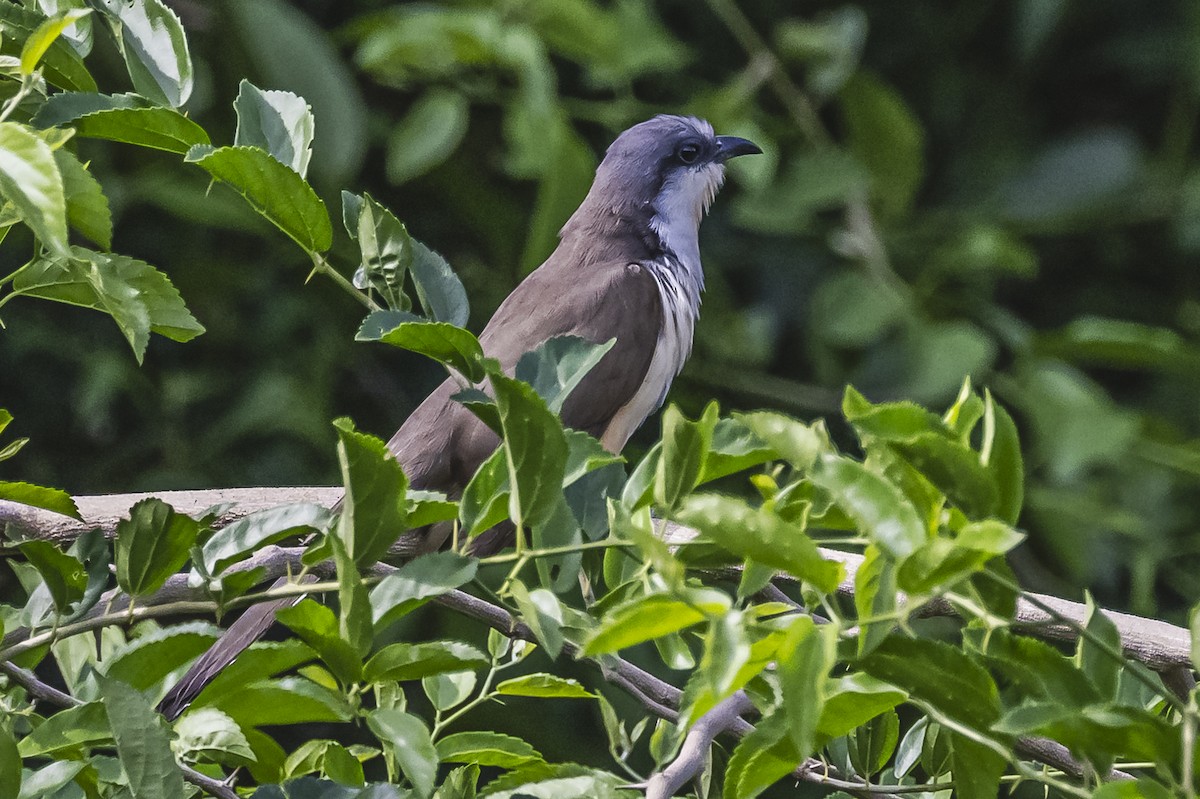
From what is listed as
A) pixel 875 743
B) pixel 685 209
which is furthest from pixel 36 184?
pixel 685 209

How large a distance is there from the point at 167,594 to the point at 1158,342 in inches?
126

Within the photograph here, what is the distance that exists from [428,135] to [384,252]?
8.84 feet

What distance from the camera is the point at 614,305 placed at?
11.4ft

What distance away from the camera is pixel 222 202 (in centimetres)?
426

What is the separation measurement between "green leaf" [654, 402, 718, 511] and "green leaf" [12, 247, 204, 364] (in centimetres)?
51

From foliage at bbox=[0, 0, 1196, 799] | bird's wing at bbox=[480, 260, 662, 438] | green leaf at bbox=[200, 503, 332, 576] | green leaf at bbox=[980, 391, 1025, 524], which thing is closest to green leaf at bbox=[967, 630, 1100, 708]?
foliage at bbox=[0, 0, 1196, 799]

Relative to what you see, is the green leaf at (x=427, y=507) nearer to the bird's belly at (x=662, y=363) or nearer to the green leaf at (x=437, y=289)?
the green leaf at (x=437, y=289)

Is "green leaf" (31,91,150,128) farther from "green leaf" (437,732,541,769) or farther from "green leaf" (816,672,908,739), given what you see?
"green leaf" (816,672,908,739)

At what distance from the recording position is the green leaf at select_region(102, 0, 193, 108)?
1518 mm

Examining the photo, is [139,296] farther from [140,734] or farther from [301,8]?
[301,8]

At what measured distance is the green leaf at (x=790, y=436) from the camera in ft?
3.46

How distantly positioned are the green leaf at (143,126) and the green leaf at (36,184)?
257mm

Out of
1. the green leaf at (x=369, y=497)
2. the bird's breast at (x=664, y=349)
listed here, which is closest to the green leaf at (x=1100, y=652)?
the green leaf at (x=369, y=497)

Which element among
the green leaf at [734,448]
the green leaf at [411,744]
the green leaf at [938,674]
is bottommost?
the green leaf at [411,744]
